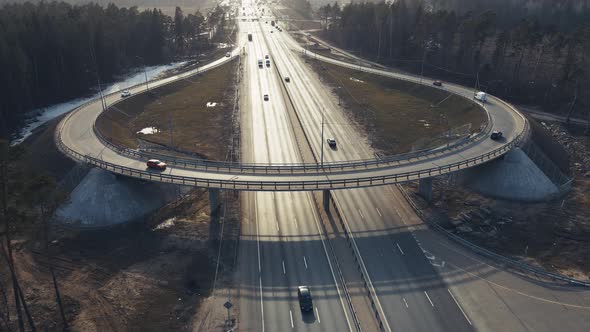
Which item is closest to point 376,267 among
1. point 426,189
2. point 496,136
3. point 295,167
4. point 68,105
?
point 426,189

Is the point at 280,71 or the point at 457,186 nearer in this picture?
the point at 457,186

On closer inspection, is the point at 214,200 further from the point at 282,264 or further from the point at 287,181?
the point at 282,264

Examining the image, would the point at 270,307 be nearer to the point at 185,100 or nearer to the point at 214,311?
the point at 214,311

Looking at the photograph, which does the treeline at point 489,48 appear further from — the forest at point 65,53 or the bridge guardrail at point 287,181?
the forest at point 65,53

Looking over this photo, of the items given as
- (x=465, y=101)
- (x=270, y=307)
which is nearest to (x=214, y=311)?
(x=270, y=307)

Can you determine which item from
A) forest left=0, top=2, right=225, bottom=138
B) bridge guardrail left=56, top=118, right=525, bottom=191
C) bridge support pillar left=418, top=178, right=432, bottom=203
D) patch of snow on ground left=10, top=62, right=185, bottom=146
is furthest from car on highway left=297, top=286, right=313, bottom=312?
forest left=0, top=2, right=225, bottom=138

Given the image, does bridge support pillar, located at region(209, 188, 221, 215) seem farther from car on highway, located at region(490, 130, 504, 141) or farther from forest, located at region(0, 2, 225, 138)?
forest, located at region(0, 2, 225, 138)
